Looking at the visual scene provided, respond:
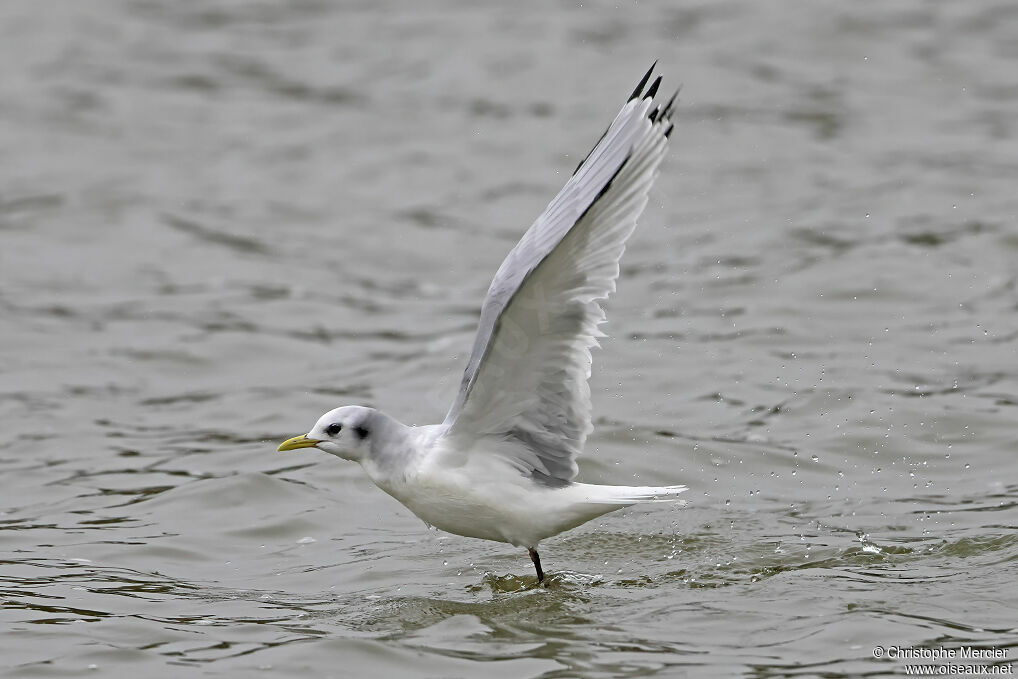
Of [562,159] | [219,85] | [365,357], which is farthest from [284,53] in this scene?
[365,357]

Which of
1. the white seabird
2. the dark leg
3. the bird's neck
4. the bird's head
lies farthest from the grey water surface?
the bird's head

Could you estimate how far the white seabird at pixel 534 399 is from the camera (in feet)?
18.4

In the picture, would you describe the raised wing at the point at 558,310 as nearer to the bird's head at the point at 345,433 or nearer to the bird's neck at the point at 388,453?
the bird's neck at the point at 388,453

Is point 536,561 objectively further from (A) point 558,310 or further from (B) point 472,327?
(B) point 472,327

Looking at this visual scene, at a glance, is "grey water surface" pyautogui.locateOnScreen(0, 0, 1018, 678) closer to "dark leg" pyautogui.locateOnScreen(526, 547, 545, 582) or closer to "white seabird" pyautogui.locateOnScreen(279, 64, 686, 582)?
"dark leg" pyautogui.locateOnScreen(526, 547, 545, 582)

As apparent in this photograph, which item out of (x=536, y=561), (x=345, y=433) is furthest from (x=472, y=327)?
(x=345, y=433)

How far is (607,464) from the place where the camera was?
27.5 ft

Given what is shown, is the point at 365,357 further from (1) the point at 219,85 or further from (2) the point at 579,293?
(1) the point at 219,85

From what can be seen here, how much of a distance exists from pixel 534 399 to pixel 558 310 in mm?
517

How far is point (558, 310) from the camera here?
5.74 metres

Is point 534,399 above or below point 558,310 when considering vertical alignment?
below

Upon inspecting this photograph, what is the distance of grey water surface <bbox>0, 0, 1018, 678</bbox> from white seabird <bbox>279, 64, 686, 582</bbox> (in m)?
0.44

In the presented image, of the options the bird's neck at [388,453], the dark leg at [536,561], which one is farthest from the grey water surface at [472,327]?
the bird's neck at [388,453]

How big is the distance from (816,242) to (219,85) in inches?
295
